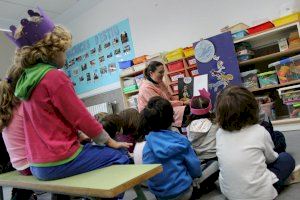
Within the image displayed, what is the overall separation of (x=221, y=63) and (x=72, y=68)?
11.7ft

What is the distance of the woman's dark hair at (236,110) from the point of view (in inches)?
56.9

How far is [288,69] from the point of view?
308 centimetres

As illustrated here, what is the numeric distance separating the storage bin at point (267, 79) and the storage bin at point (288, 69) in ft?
0.18

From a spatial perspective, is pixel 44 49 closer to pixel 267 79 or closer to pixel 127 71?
pixel 267 79

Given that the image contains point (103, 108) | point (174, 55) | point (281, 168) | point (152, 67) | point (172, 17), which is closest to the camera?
point (281, 168)

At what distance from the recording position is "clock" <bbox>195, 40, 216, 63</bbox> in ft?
11.3

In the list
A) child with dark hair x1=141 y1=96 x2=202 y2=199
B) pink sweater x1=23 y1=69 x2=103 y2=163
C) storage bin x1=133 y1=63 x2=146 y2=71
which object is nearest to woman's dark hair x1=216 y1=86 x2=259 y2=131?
child with dark hair x1=141 y1=96 x2=202 y2=199

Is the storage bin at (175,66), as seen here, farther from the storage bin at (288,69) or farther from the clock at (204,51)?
the storage bin at (288,69)

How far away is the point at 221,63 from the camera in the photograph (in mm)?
3395

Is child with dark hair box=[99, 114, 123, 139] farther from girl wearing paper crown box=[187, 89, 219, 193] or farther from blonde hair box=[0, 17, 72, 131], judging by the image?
blonde hair box=[0, 17, 72, 131]

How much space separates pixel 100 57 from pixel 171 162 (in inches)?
163

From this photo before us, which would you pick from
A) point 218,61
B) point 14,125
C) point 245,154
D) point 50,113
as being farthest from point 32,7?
point 245,154

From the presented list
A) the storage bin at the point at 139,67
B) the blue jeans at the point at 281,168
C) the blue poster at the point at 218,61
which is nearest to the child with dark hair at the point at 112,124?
the blue jeans at the point at 281,168

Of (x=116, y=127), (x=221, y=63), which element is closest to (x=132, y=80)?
(x=221, y=63)
